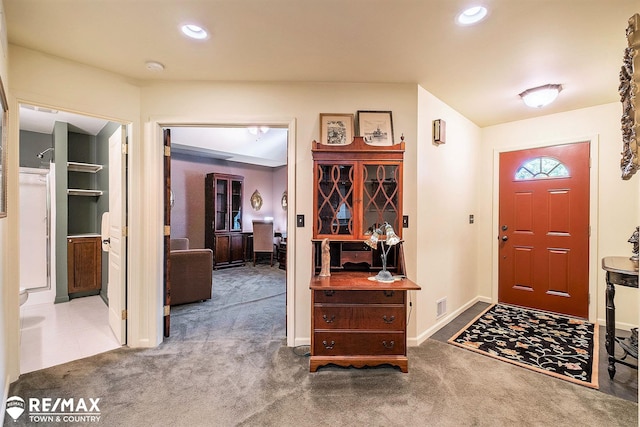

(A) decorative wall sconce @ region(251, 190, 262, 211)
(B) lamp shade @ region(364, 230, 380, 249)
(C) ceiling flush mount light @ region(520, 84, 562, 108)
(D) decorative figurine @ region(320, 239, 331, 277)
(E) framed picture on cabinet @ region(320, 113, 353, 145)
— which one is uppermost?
(C) ceiling flush mount light @ region(520, 84, 562, 108)

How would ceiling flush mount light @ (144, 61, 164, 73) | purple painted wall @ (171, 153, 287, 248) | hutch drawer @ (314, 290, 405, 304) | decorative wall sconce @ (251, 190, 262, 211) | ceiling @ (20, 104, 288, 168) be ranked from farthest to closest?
1. decorative wall sconce @ (251, 190, 262, 211)
2. purple painted wall @ (171, 153, 287, 248)
3. ceiling @ (20, 104, 288, 168)
4. ceiling flush mount light @ (144, 61, 164, 73)
5. hutch drawer @ (314, 290, 405, 304)

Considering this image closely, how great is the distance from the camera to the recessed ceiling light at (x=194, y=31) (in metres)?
1.87

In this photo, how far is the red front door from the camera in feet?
11.0

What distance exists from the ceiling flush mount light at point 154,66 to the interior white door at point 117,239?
2.05 ft

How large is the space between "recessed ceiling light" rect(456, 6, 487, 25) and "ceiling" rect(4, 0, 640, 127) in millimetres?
43

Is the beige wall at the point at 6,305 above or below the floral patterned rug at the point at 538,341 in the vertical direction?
above

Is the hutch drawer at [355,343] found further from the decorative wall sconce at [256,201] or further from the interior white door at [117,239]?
the decorative wall sconce at [256,201]

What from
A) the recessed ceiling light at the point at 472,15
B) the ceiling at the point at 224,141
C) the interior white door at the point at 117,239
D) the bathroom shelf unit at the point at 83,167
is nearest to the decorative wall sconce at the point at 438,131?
the recessed ceiling light at the point at 472,15

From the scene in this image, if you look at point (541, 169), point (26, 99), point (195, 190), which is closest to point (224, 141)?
point (195, 190)

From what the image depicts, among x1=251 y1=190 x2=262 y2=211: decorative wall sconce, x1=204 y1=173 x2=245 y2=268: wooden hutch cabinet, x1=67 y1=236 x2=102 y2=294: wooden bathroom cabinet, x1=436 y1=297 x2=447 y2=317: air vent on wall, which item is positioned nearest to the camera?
x1=436 y1=297 x2=447 y2=317: air vent on wall

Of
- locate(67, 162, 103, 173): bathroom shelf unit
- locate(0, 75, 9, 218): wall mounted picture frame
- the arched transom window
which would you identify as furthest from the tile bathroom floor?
the arched transom window

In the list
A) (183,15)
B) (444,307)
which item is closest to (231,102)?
(183,15)

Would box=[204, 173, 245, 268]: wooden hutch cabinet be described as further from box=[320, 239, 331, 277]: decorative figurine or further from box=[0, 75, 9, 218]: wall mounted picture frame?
box=[0, 75, 9, 218]: wall mounted picture frame

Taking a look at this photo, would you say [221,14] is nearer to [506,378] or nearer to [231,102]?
[231,102]
